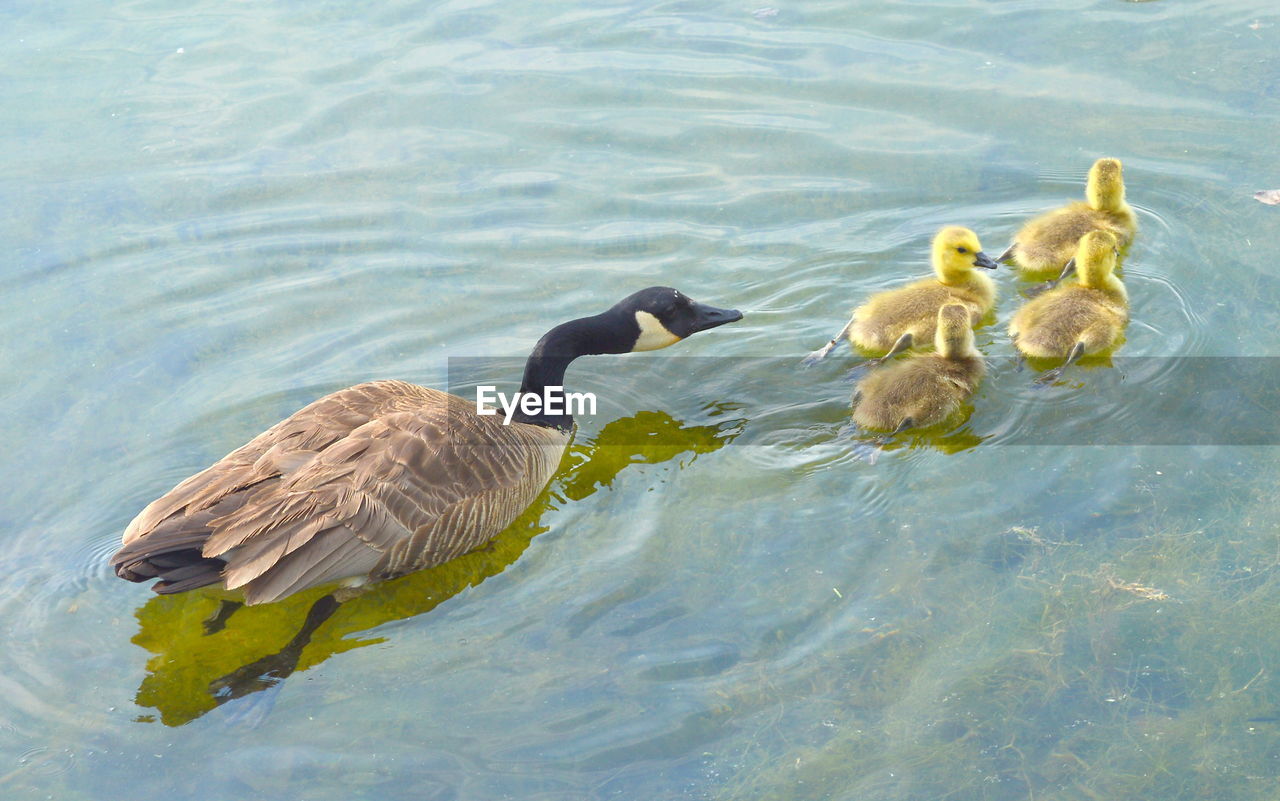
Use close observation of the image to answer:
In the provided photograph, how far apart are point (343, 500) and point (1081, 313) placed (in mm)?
3787

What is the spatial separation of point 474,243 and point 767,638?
148 inches

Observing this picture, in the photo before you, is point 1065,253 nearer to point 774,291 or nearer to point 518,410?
point 774,291

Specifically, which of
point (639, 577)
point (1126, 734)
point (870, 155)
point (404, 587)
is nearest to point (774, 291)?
point (870, 155)

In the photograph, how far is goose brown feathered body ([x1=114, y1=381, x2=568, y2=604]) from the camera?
463 centimetres

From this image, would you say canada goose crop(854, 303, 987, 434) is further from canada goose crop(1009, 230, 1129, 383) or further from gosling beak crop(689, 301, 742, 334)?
gosling beak crop(689, 301, 742, 334)

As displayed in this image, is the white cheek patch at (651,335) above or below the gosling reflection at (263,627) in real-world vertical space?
above

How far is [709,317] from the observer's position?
6199 millimetres

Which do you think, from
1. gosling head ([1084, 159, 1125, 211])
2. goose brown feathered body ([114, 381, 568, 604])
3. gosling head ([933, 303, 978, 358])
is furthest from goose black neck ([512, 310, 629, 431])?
gosling head ([1084, 159, 1125, 211])

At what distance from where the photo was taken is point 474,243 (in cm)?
751

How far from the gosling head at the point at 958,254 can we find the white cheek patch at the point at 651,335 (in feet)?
5.15

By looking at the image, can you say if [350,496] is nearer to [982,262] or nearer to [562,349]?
[562,349]
